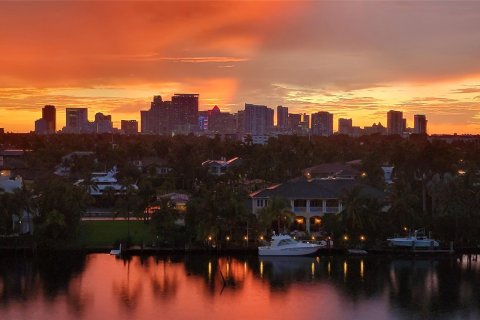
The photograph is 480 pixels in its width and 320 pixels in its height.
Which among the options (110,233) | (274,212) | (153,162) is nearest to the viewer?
(274,212)

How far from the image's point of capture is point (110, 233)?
47.4 m

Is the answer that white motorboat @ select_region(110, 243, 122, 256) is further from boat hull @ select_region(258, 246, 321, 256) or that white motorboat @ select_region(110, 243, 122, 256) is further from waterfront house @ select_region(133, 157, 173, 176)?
waterfront house @ select_region(133, 157, 173, 176)

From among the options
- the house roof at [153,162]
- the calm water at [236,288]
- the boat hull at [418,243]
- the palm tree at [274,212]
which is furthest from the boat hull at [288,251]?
the house roof at [153,162]

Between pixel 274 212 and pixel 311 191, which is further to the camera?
pixel 311 191

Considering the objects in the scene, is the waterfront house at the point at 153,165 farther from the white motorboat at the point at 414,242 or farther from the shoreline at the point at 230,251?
the white motorboat at the point at 414,242

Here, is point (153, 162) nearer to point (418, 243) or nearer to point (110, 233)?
point (110, 233)

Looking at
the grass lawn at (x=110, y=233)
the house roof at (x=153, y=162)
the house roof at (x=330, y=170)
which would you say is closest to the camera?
the grass lawn at (x=110, y=233)

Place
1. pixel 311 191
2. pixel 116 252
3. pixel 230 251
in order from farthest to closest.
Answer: pixel 311 191 < pixel 230 251 < pixel 116 252

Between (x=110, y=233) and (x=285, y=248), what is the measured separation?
12.3 meters

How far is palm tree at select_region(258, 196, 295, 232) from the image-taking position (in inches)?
1751

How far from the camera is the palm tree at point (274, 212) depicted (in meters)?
44.5

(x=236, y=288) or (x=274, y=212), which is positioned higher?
(x=274, y=212)

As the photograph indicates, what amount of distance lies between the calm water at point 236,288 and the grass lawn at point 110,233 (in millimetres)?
2298

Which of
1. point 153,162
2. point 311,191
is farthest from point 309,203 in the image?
point 153,162
